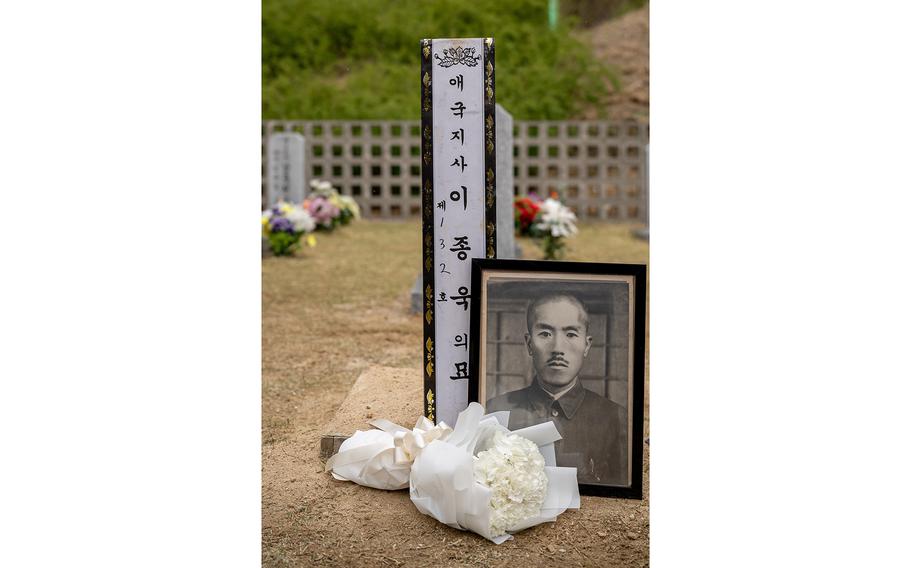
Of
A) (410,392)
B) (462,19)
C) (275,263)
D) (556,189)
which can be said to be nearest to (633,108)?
(556,189)

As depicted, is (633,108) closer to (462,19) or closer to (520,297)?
(462,19)

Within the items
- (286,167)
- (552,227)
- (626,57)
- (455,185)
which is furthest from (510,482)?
(626,57)

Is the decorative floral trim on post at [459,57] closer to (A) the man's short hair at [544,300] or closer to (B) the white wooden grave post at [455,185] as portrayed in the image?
(B) the white wooden grave post at [455,185]

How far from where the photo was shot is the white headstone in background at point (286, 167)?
797 centimetres

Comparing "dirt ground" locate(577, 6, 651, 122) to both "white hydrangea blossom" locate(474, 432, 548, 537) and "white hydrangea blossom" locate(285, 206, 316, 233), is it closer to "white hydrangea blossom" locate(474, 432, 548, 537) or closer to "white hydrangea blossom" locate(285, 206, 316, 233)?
"white hydrangea blossom" locate(285, 206, 316, 233)

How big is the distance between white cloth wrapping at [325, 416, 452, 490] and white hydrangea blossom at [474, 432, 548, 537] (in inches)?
8.6

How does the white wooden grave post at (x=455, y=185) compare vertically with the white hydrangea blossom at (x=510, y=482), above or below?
above

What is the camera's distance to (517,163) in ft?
30.8

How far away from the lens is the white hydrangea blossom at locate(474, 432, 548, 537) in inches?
77.9

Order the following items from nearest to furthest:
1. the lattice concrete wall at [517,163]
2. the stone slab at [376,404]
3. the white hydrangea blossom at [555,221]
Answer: the stone slab at [376,404] → the white hydrangea blossom at [555,221] → the lattice concrete wall at [517,163]

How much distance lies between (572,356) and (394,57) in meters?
9.46

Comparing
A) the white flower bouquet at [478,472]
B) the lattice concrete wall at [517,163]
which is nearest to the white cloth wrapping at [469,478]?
the white flower bouquet at [478,472]

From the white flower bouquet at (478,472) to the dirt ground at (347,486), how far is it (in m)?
0.04

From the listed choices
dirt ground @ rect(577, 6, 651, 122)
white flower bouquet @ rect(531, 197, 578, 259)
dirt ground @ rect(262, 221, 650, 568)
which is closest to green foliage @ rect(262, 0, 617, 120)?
dirt ground @ rect(577, 6, 651, 122)
